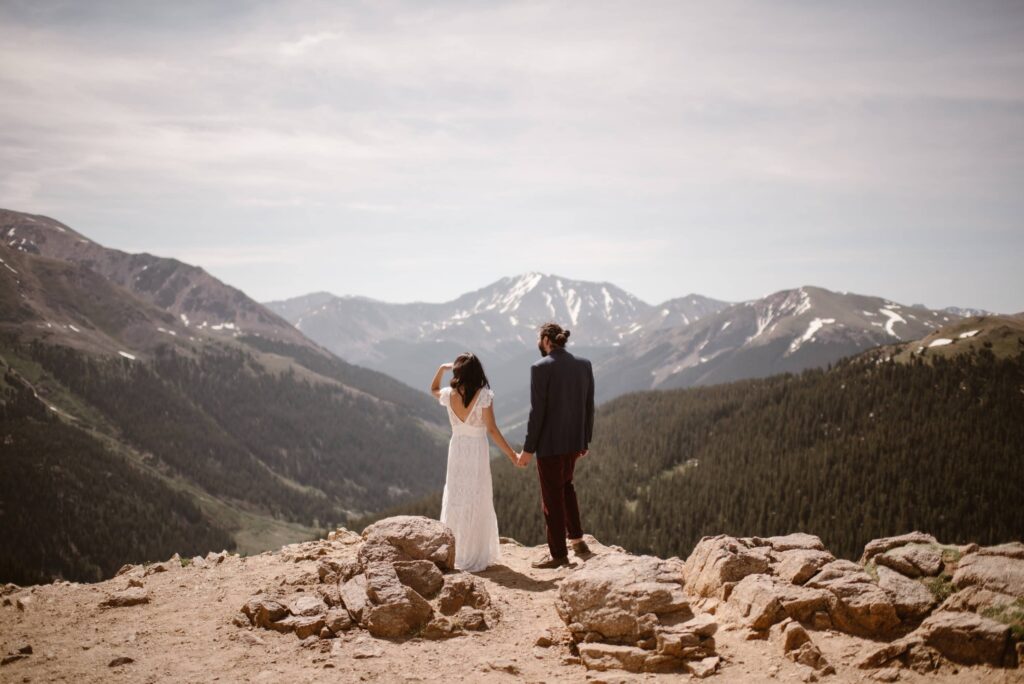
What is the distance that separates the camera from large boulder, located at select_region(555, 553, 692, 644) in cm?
938

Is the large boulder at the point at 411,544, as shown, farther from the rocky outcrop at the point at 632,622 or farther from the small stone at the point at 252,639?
the rocky outcrop at the point at 632,622

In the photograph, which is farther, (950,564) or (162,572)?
(162,572)

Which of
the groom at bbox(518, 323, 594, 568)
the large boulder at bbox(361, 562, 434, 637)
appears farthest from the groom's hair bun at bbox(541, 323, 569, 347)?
the large boulder at bbox(361, 562, 434, 637)

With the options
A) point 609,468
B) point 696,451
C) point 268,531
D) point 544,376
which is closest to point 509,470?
point 609,468

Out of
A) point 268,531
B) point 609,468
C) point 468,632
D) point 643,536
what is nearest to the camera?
point 468,632

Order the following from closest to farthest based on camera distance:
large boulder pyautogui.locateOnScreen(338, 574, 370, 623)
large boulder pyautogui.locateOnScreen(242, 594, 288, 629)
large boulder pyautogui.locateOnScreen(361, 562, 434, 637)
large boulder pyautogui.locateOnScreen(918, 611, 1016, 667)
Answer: large boulder pyautogui.locateOnScreen(918, 611, 1016, 667)
large boulder pyautogui.locateOnScreen(361, 562, 434, 637)
large boulder pyautogui.locateOnScreen(338, 574, 370, 623)
large boulder pyautogui.locateOnScreen(242, 594, 288, 629)

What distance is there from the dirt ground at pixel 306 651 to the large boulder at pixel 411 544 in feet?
3.93

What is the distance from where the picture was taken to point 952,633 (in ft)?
27.3

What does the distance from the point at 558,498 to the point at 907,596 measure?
620cm

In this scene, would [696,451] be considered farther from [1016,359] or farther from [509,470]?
[1016,359]

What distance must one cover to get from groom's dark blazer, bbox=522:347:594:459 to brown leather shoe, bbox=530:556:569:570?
8.76 ft

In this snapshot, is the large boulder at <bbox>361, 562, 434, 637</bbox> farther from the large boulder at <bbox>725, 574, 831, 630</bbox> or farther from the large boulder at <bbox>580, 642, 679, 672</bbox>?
the large boulder at <bbox>725, 574, 831, 630</bbox>

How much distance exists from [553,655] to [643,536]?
357ft

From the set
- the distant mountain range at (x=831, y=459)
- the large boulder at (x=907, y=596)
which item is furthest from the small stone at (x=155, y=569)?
the distant mountain range at (x=831, y=459)
